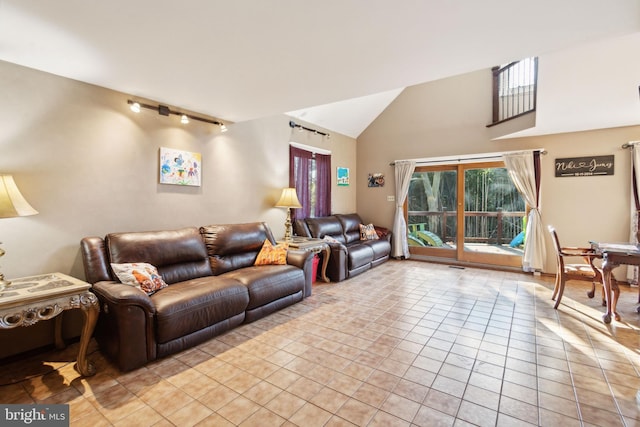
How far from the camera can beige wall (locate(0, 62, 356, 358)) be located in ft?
→ 7.64

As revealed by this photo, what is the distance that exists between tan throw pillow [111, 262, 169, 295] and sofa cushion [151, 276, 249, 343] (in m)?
0.08

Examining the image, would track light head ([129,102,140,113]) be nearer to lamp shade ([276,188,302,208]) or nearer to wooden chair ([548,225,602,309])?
lamp shade ([276,188,302,208])

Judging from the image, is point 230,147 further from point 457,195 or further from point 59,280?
point 457,195

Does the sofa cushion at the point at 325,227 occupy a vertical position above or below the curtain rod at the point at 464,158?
below

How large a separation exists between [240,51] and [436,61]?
4.84 ft

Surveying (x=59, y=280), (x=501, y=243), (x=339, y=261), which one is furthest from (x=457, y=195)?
(x=59, y=280)

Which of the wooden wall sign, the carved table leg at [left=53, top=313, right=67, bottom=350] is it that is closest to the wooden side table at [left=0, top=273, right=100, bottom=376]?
the carved table leg at [left=53, top=313, right=67, bottom=350]

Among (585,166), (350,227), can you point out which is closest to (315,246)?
(350,227)

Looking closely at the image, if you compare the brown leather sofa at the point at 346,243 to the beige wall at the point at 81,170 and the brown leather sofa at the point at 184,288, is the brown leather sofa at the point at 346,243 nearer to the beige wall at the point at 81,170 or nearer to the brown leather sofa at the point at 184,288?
the brown leather sofa at the point at 184,288

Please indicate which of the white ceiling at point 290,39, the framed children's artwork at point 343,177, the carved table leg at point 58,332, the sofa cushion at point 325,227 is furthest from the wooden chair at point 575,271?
the carved table leg at point 58,332

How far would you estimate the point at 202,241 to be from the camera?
3320 mm

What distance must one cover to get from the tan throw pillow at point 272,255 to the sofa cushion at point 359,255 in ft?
4.69

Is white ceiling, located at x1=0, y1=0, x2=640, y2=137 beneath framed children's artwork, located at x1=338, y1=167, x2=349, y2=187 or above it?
above

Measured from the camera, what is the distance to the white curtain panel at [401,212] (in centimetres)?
616
